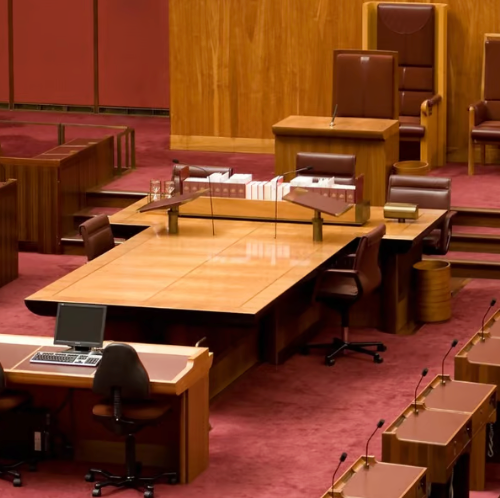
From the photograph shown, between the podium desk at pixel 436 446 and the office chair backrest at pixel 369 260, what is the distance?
2164mm

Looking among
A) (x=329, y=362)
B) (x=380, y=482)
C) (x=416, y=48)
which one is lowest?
(x=329, y=362)

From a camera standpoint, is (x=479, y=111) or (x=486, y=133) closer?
(x=486, y=133)

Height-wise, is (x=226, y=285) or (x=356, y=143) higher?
(x=356, y=143)

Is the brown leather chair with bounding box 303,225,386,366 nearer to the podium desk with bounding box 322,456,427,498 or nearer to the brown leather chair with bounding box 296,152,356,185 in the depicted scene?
the brown leather chair with bounding box 296,152,356,185

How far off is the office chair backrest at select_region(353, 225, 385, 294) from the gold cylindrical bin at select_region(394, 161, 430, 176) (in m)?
2.20

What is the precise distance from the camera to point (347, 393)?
968 centimetres

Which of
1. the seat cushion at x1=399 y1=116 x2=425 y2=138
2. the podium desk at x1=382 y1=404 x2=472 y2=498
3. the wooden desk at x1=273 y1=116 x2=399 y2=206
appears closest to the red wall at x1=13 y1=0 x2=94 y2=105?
the seat cushion at x1=399 y1=116 x2=425 y2=138

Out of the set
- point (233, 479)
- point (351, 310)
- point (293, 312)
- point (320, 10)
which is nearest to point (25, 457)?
point (233, 479)

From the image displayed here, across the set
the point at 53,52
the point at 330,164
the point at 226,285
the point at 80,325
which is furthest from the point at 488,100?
the point at 80,325

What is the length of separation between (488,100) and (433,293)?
10.6 ft

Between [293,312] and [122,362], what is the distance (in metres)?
2.72

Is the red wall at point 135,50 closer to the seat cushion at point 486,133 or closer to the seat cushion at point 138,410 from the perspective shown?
the seat cushion at point 486,133

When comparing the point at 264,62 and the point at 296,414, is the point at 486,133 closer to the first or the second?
the point at 264,62

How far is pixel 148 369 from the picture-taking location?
26.9 feet
